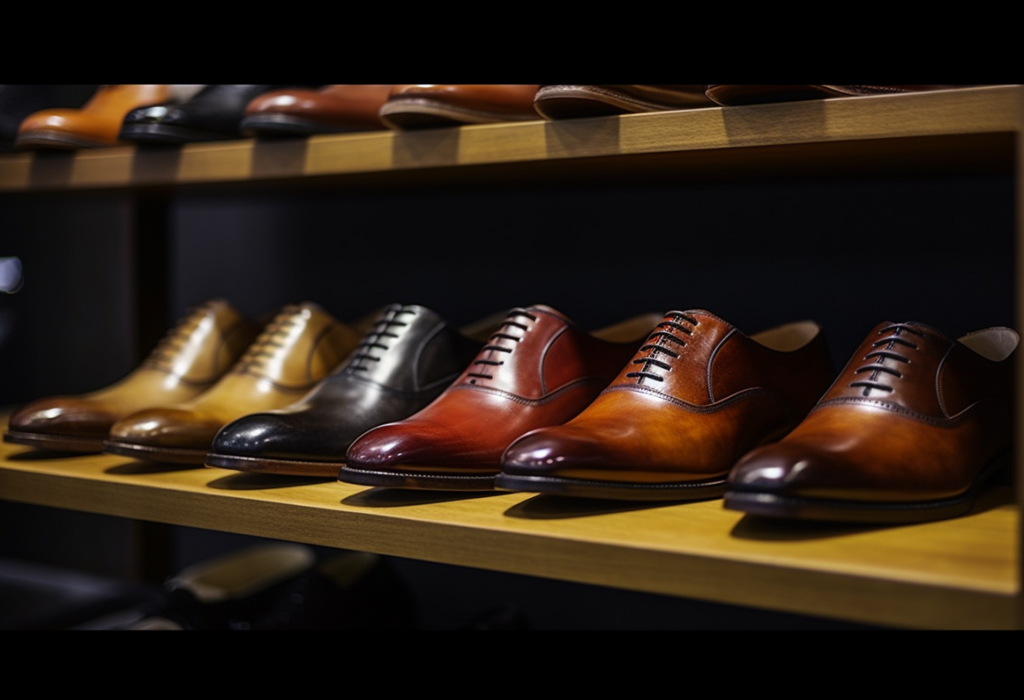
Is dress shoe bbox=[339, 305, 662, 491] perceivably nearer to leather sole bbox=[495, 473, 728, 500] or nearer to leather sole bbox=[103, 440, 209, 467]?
leather sole bbox=[495, 473, 728, 500]

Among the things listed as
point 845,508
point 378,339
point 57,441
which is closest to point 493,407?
point 378,339

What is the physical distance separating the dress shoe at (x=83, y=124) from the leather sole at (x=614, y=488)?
690 millimetres

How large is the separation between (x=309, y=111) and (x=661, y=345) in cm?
47

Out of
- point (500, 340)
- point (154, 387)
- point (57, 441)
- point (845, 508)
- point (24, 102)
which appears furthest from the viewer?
point (24, 102)

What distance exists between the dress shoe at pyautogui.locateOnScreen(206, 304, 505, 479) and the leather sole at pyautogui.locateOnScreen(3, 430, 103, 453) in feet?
0.78

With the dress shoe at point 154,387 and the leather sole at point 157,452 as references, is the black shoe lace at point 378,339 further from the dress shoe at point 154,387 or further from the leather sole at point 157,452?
the dress shoe at point 154,387

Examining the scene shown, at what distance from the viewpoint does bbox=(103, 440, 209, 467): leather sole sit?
85cm

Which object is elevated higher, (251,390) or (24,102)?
(24,102)

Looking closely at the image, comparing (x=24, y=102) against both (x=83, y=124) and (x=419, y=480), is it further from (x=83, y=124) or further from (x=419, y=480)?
(x=419, y=480)

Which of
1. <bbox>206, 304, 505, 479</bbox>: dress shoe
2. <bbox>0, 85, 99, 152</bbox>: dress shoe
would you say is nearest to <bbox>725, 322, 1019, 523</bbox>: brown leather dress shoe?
<bbox>206, 304, 505, 479</bbox>: dress shoe

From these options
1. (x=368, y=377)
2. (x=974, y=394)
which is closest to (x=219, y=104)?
(x=368, y=377)

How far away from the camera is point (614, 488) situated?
2.17 ft

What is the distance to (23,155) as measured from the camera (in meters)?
1.17

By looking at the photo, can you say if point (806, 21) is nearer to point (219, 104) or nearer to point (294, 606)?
point (219, 104)
